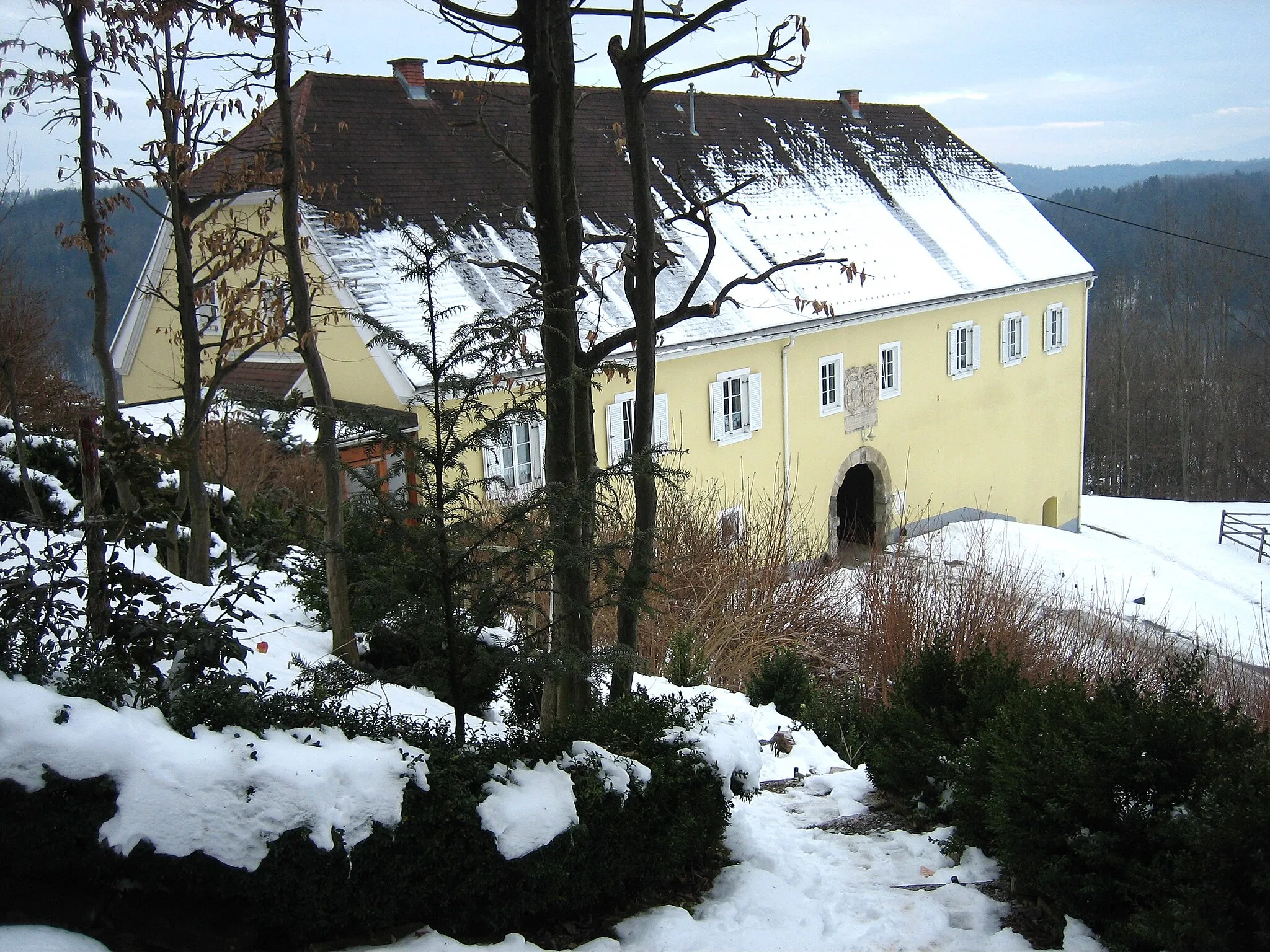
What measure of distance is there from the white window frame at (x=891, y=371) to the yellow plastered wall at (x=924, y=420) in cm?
12

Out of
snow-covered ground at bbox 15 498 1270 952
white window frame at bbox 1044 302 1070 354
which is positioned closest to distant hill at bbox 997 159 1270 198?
white window frame at bbox 1044 302 1070 354

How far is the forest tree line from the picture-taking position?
43.5m

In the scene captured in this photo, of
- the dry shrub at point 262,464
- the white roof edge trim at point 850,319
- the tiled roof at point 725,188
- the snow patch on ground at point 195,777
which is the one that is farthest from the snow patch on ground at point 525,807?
the white roof edge trim at point 850,319

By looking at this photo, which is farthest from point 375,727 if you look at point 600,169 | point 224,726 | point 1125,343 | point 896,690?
point 1125,343

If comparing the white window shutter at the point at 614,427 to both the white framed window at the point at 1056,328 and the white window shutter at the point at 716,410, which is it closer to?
the white window shutter at the point at 716,410

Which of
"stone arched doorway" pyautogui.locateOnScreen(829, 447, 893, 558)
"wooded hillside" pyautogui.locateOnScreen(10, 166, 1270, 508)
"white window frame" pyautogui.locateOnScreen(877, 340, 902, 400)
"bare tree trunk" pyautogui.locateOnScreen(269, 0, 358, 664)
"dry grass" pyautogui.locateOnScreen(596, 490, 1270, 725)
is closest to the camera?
"bare tree trunk" pyautogui.locateOnScreen(269, 0, 358, 664)

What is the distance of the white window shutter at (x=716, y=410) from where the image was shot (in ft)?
56.5

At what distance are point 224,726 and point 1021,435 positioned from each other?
77.2 feet

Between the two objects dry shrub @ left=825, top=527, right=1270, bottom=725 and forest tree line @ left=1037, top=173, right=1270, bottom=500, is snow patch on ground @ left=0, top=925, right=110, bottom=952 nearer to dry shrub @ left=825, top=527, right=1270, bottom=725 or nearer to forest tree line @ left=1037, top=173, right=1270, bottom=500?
dry shrub @ left=825, top=527, right=1270, bottom=725

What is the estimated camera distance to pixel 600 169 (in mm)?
18719

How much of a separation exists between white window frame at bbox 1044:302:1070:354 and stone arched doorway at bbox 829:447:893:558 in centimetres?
629

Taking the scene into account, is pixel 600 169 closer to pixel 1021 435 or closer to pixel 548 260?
pixel 1021 435

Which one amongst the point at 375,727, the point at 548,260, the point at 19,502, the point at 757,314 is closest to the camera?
the point at 375,727

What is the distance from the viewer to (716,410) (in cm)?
1731
